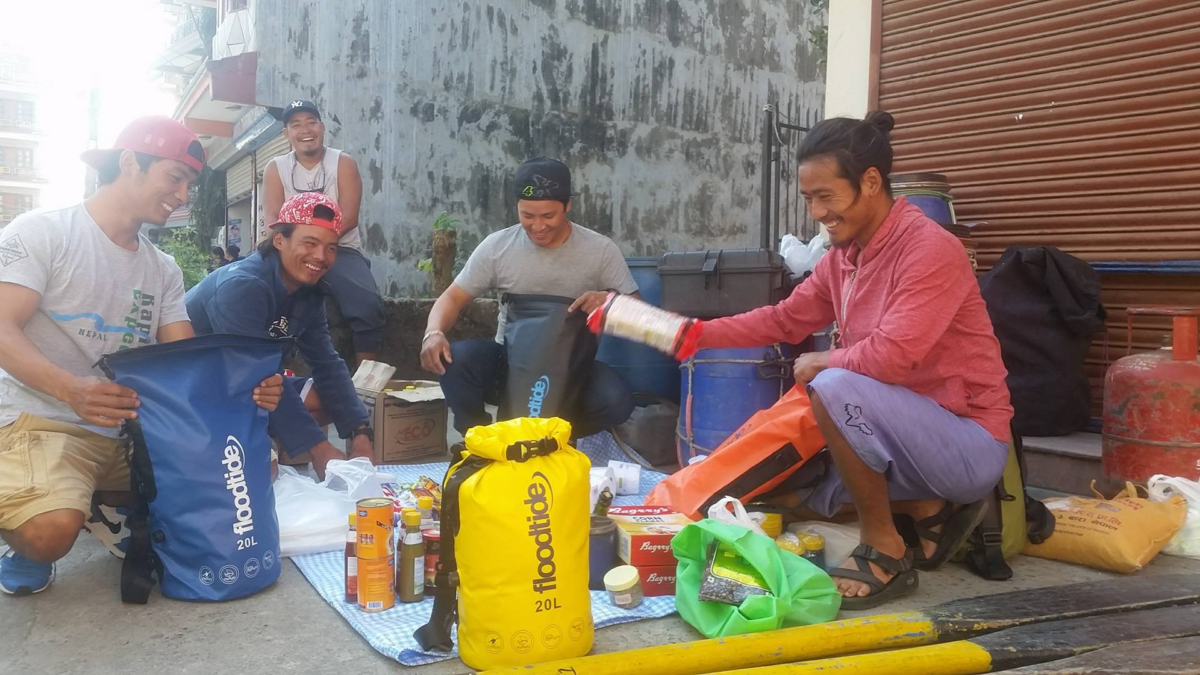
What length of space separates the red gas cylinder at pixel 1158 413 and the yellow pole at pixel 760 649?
1.95 m

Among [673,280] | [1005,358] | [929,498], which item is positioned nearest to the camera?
[929,498]

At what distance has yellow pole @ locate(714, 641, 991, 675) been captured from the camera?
1897 mm

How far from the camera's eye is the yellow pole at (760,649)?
1.89 m

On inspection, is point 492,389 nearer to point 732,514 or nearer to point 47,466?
point 732,514

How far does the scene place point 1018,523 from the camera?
2977mm

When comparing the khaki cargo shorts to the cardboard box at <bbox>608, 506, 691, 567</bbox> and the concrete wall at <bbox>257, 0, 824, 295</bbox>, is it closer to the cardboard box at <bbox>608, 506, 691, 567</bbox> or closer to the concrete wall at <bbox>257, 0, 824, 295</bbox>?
the cardboard box at <bbox>608, 506, 691, 567</bbox>

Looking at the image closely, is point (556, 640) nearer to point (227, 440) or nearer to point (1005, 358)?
point (227, 440)

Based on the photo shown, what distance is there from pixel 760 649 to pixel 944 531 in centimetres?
114

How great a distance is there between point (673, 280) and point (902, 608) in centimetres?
252

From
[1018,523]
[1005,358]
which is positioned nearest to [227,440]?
[1018,523]

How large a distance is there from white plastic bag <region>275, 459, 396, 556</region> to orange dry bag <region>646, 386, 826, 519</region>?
122cm

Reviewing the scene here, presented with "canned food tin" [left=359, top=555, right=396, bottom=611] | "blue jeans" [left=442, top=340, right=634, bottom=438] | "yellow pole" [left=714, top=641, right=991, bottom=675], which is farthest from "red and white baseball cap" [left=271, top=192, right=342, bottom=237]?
"yellow pole" [left=714, top=641, right=991, bottom=675]

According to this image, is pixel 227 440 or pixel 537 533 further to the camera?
pixel 227 440

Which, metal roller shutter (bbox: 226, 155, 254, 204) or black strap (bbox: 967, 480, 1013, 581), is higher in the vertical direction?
metal roller shutter (bbox: 226, 155, 254, 204)
